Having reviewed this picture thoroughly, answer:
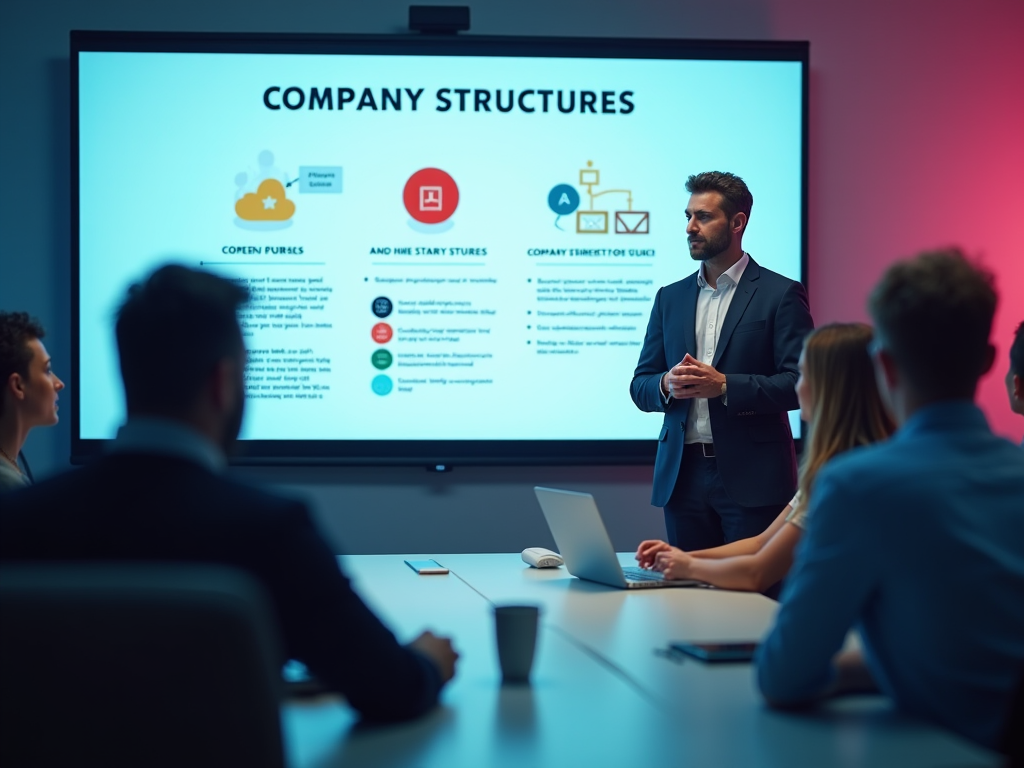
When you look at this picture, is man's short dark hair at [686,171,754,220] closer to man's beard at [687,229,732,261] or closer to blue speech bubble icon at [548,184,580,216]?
man's beard at [687,229,732,261]

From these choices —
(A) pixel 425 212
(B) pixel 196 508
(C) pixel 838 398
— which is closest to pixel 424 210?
(A) pixel 425 212

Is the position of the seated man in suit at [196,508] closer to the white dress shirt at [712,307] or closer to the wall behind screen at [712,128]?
the white dress shirt at [712,307]

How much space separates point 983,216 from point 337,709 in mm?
4307

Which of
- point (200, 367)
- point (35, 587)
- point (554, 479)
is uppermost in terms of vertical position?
point (200, 367)

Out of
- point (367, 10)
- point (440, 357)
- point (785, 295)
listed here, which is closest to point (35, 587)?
point (785, 295)

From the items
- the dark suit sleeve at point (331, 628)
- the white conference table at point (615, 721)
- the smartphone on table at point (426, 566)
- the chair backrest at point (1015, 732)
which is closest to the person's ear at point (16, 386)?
the smartphone on table at point (426, 566)

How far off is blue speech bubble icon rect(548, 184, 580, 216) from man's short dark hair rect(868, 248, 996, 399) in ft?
10.3

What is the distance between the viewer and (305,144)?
444cm

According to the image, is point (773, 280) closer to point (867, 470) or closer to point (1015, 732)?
point (867, 470)

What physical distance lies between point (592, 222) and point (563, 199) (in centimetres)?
15

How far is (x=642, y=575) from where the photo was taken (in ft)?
8.36

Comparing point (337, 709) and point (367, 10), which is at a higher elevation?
point (367, 10)

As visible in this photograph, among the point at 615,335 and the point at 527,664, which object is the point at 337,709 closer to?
the point at 527,664

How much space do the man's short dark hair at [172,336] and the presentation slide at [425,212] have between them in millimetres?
3152
